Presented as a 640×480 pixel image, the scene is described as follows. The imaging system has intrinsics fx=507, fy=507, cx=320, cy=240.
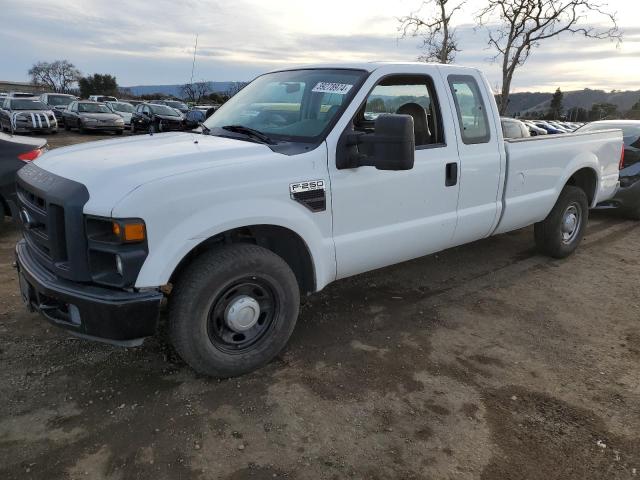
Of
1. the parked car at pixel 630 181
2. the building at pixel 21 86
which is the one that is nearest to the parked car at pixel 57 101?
the parked car at pixel 630 181

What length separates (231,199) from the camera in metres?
2.85

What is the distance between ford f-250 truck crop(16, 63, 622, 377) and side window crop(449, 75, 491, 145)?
0.06 ft

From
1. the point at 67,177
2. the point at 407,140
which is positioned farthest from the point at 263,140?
the point at 67,177

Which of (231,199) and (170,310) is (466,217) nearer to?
(231,199)

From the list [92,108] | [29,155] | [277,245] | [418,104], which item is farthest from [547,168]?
[92,108]

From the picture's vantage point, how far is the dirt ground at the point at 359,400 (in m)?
2.50

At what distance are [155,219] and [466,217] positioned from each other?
2654mm

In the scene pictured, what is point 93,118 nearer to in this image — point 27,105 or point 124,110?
point 27,105

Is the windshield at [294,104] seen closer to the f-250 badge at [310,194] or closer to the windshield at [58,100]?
the f-250 badge at [310,194]

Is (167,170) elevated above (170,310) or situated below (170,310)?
above

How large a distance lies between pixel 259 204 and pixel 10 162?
438 cm

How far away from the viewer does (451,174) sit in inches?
157

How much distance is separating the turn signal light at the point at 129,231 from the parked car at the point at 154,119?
1898 cm

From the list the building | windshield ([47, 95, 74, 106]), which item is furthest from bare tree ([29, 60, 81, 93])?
windshield ([47, 95, 74, 106])
